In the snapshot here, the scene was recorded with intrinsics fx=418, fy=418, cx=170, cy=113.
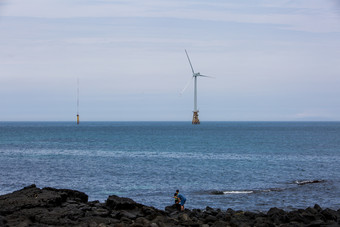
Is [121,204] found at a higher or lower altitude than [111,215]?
higher

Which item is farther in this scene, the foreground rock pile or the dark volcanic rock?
the dark volcanic rock

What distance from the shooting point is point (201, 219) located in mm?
21953

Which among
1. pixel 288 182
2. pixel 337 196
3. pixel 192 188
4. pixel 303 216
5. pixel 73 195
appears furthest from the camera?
pixel 288 182

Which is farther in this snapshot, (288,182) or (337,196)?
(288,182)

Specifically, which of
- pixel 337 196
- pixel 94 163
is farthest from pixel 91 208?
pixel 94 163

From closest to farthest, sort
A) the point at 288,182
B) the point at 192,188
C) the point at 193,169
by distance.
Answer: the point at 192,188
the point at 288,182
the point at 193,169

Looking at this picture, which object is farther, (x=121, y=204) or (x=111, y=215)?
(x=121, y=204)

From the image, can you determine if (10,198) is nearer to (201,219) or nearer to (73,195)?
(73,195)

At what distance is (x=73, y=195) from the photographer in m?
25.5

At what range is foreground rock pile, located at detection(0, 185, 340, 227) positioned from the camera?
1939 cm

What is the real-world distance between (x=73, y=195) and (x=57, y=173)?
2357 centimetres

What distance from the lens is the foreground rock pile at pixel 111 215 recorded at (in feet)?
63.6

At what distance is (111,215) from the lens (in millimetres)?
21281

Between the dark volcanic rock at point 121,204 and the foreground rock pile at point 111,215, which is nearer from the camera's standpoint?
the foreground rock pile at point 111,215
